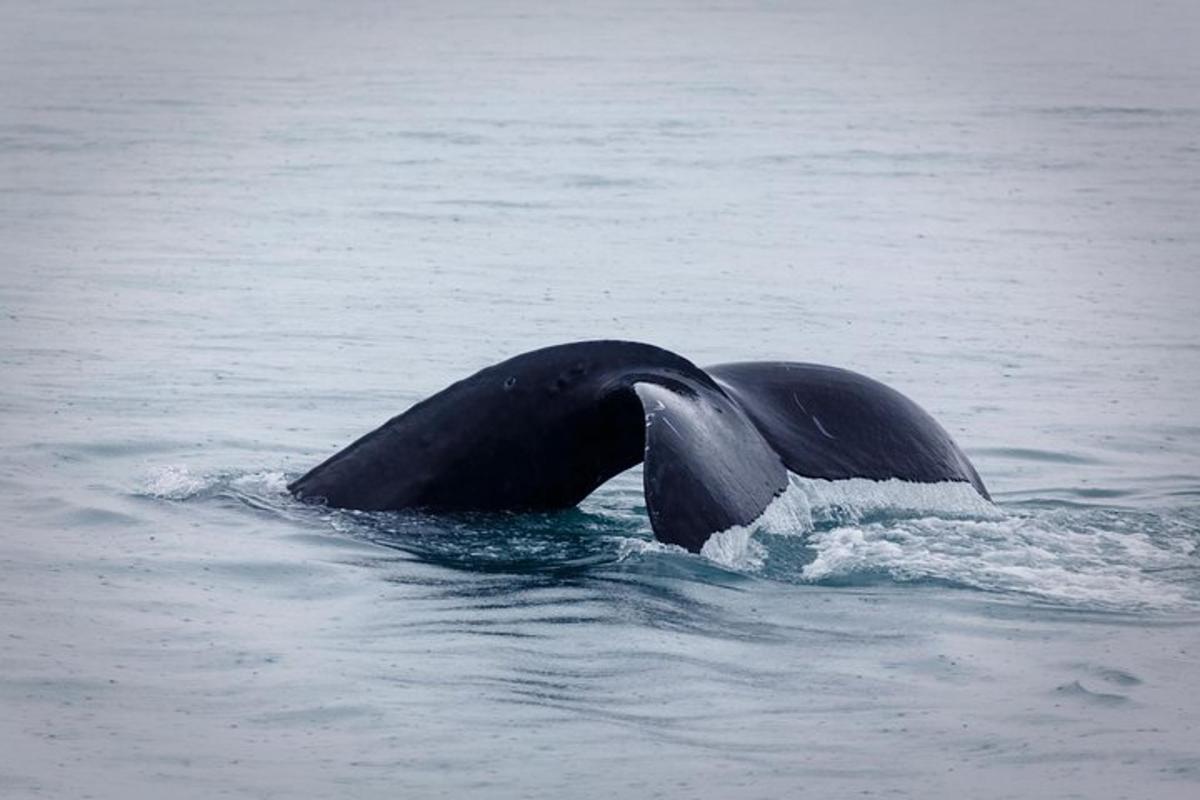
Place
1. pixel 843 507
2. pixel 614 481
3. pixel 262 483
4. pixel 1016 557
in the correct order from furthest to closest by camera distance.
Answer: pixel 614 481 < pixel 262 483 < pixel 843 507 < pixel 1016 557

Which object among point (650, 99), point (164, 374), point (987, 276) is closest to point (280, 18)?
point (650, 99)

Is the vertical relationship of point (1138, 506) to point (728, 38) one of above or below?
below

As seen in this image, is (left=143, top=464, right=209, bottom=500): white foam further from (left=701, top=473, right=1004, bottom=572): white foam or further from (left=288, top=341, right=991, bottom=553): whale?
(left=701, top=473, right=1004, bottom=572): white foam

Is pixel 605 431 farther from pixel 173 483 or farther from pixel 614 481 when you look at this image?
pixel 173 483

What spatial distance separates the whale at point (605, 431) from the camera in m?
6.54

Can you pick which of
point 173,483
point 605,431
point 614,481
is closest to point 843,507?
point 605,431

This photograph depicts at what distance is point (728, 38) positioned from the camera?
39.2 m

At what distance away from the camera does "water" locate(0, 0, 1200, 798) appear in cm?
523

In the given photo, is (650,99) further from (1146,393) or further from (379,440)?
(379,440)

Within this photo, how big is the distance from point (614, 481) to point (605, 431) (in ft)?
5.02

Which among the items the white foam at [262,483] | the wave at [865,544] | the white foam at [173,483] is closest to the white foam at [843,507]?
the wave at [865,544]

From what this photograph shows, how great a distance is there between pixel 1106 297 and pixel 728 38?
25379 mm

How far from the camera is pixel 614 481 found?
8.25m

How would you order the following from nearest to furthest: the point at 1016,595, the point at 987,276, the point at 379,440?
the point at 1016,595 → the point at 379,440 → the point at 987,276
